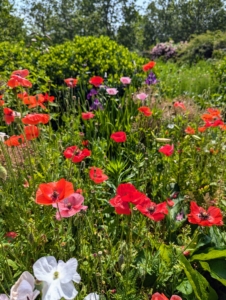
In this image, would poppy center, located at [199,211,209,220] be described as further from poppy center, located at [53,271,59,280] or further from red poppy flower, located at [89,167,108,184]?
poppy center, located at [53,271,59,280]

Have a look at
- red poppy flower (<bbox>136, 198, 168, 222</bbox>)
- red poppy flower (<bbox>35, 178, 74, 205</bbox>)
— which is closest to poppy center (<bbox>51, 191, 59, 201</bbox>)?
red poppy flower (<bbox>35, 178, 74, 205</bbox>)

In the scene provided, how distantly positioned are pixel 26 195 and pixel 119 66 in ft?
8.73

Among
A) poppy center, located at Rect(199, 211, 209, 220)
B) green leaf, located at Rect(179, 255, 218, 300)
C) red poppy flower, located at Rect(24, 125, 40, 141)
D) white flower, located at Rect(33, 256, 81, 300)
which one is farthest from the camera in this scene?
red poppy flower, located at Rect(24, 125, 40, 141)

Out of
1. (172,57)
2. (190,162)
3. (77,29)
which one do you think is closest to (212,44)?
(172,57)

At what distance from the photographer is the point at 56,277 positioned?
0.94 metres

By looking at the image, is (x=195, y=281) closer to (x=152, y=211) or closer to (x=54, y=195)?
(x=152, y=211)

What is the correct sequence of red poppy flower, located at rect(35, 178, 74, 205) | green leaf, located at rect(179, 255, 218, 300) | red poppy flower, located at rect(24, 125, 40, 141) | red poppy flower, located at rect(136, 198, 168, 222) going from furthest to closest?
red poppy flower, located at rect(24, 125, 40, 141)
green leaf, located at rect(179, 255, 218, 300)
red poppy flower, located at rect(136, 198, 168, 222)
red poppy flower, located at rect(35, 178, 74, 205)

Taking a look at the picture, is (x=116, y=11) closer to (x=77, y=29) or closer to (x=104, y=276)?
(x=77, y=29)

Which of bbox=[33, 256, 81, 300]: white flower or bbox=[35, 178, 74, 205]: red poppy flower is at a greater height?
bbox=[35, 178, 74, 205]: red poppy flower

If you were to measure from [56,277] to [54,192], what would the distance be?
311 millimetres

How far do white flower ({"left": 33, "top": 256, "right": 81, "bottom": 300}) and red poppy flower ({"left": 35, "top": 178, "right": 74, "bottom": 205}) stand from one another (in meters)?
0.23

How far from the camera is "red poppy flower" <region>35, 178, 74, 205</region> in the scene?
116 cm

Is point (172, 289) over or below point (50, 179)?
below

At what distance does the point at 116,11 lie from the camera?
25625 mm
